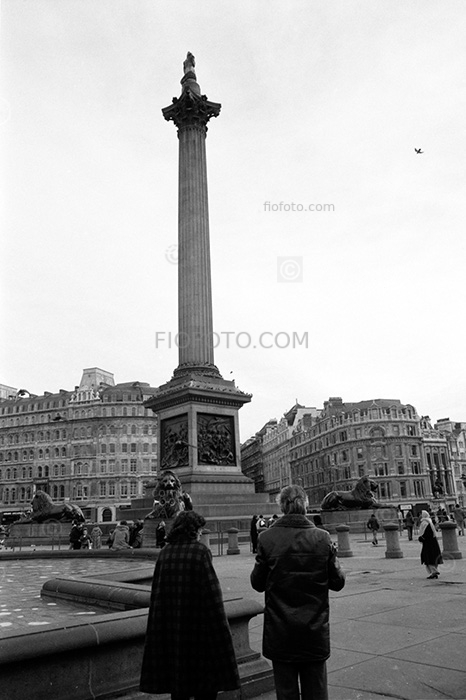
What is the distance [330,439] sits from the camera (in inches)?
4350

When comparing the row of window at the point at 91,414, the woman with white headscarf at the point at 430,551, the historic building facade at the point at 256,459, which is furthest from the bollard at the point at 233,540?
the historic building facade at the point at 256,459

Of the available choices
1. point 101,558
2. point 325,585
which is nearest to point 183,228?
point 101,558

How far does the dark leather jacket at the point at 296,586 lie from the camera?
183 inches

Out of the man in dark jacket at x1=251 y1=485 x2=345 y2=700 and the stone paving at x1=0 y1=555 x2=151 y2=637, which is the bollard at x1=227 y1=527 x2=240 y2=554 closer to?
the stone paving at x1=0 y1=555 x2=151 y2=637

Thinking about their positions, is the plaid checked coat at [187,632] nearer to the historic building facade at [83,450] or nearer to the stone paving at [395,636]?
the stone paving at [395,636]

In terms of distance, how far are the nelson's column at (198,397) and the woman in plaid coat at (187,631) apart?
930 inches

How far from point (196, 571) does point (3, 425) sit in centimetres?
11827

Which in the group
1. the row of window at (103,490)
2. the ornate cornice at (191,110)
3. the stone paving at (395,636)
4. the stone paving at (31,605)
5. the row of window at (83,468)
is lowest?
the stone paving at (395,636)

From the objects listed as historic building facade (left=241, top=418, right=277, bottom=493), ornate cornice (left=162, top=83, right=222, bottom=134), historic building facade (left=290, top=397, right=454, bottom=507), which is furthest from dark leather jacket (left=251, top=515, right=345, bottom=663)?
historic building facade (left=241, top=418, right=277, bottom=493)

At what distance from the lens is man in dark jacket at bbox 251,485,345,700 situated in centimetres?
464

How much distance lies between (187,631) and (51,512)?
31.9m

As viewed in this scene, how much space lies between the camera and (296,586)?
479 centimetres

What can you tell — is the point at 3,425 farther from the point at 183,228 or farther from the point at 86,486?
the point at 183,228

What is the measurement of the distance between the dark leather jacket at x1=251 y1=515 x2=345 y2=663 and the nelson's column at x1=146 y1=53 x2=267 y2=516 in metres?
23.7
